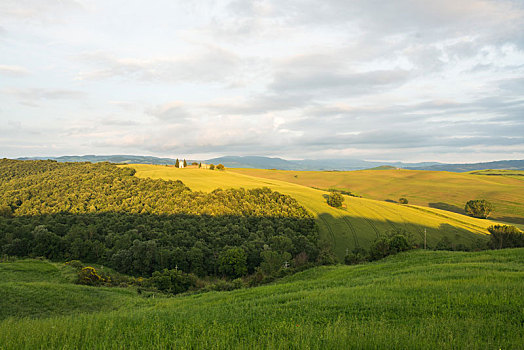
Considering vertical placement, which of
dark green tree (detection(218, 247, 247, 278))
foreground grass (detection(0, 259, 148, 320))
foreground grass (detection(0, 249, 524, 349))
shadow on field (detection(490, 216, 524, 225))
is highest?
foreground grass (detection(0, 249, 524, 349))

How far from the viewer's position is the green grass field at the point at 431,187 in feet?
350

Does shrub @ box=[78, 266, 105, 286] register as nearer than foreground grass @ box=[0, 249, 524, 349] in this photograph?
No

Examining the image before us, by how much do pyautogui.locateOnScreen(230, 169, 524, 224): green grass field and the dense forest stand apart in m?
65.1

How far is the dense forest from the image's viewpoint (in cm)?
5534

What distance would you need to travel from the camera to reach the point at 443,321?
754cm

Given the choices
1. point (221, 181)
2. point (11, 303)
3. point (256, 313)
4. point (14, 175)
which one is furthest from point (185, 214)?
point (14, 175)

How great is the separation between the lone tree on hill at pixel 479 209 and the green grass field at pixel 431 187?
137 inches

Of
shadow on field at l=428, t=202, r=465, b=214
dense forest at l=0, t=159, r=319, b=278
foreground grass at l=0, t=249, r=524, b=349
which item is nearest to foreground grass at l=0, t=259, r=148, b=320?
foreground grass at l=0, t=249, r=524, b=349

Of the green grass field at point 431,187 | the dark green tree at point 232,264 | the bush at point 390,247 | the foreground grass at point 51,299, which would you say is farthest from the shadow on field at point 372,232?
the foreground grass at point 51,299

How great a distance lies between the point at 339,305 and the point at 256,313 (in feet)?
10.6

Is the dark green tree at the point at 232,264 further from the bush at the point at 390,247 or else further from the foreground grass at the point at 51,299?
the bush at the point at 390,247

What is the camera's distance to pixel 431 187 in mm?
135375

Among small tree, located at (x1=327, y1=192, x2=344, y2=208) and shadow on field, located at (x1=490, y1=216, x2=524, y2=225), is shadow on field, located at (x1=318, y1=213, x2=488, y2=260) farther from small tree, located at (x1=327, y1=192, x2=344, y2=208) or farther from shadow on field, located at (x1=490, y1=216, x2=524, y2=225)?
shadow on field, located at (x1=490, y1=216, x2=524, y2=225)

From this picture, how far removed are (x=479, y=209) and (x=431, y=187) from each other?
39515 mm
